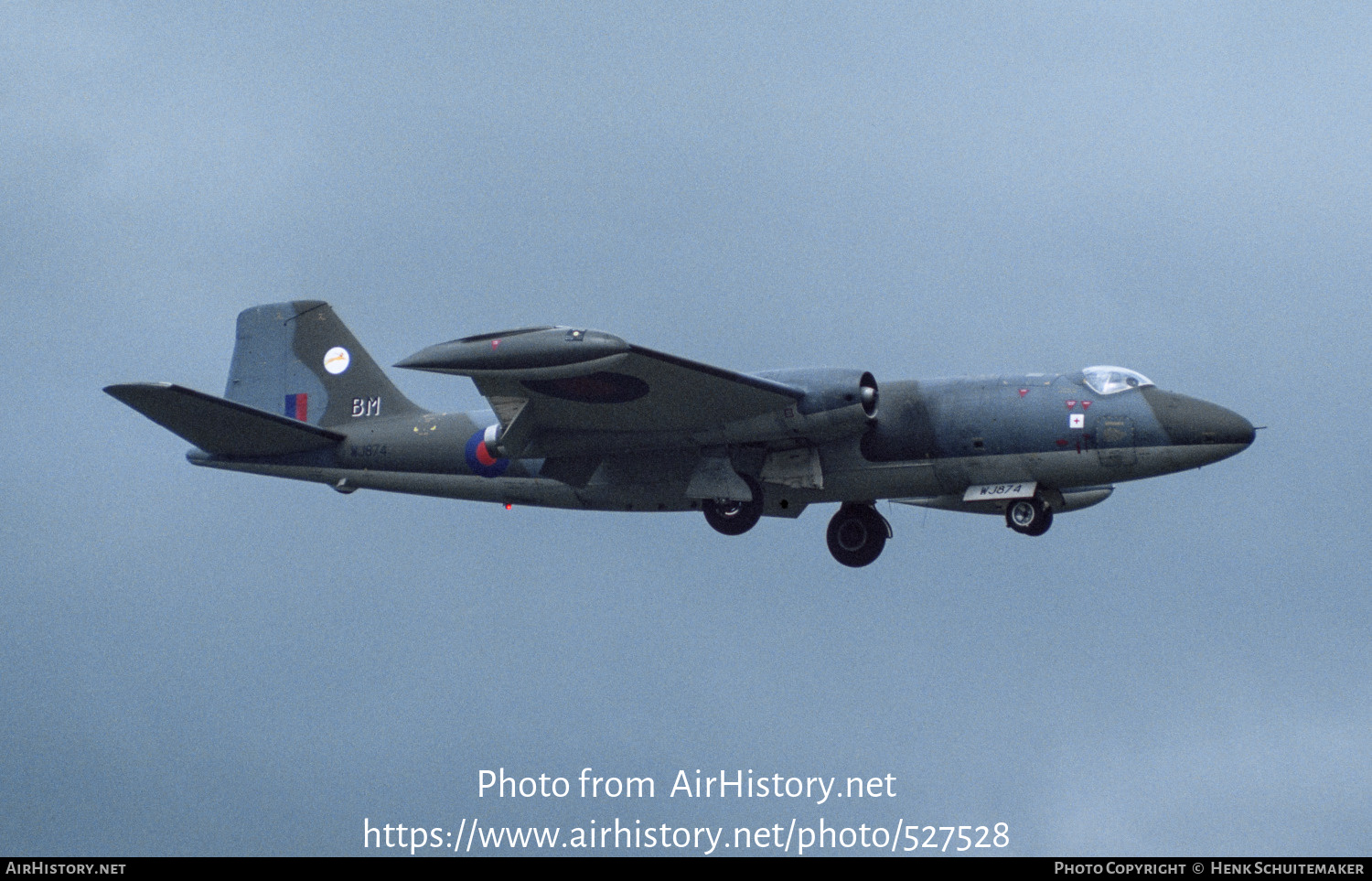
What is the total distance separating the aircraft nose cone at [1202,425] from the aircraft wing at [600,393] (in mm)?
5705

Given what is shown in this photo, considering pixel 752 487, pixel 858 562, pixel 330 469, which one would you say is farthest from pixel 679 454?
pixel 330 469

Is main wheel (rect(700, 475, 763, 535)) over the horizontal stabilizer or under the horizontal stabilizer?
under

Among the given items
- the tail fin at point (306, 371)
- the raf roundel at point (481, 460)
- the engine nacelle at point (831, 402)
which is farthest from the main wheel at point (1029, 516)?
the tail fin at point (306, 371)

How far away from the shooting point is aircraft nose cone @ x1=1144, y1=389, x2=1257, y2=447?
92.0 feet

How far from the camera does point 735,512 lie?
Answer: 98.3ft

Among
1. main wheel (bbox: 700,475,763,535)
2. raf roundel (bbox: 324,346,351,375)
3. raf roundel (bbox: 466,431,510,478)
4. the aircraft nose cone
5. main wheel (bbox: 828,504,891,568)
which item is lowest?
main wheel (bbox: 828,504,891,568)

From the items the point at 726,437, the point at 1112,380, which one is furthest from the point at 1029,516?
the point at 726,437

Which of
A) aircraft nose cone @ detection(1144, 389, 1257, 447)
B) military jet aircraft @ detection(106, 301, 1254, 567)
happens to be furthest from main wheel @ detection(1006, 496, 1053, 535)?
aircraft nose cone @ detection(1144, 389, 1257, 447)

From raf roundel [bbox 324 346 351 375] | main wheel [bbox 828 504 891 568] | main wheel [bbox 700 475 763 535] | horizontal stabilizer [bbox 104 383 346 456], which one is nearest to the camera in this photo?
main wheel [bbox 700 475 763 535]

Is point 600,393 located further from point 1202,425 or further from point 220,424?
point 1202,425

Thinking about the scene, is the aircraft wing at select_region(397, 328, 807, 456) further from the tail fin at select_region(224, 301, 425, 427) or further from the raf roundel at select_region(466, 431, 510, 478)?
the tail fin at select_region(224, 301, 425, 427)

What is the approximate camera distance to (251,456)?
32.9m

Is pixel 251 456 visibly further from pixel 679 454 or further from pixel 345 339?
pixel 679 454

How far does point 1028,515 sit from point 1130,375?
2754 mm
